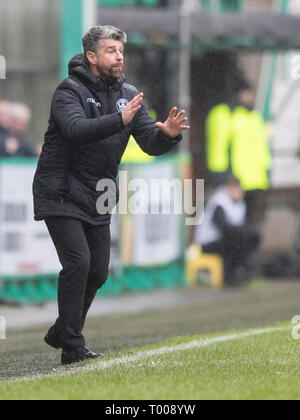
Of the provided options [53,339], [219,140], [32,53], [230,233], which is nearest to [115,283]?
[230,233]

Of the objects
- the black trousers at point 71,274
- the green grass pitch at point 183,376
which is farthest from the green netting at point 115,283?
the black trousers at point 71,274

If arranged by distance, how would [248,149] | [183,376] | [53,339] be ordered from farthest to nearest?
[248,149] → [53,339] → [183,376]

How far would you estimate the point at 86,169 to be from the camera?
6977 millimetres

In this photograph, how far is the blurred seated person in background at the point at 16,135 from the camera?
13.5m

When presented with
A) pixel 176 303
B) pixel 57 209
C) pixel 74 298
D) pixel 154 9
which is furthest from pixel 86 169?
pixel 154 9

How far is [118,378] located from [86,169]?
53.5 inches

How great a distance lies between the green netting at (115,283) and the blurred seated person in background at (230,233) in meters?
0.60

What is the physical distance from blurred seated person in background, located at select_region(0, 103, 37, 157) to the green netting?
4.61 ft

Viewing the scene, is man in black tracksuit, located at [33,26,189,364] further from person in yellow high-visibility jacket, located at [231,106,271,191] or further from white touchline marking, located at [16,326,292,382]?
person in yellow high-visibility jacket, located at [231,106,271,191]

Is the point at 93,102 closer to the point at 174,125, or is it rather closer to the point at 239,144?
the point at 174,125

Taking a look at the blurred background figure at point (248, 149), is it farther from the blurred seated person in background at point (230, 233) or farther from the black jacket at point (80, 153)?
the black jacket at point (80, 153)

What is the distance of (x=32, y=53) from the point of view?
1467 cm

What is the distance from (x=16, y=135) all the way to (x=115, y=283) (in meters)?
2.23

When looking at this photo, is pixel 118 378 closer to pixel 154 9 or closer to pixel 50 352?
pixel 50 352
